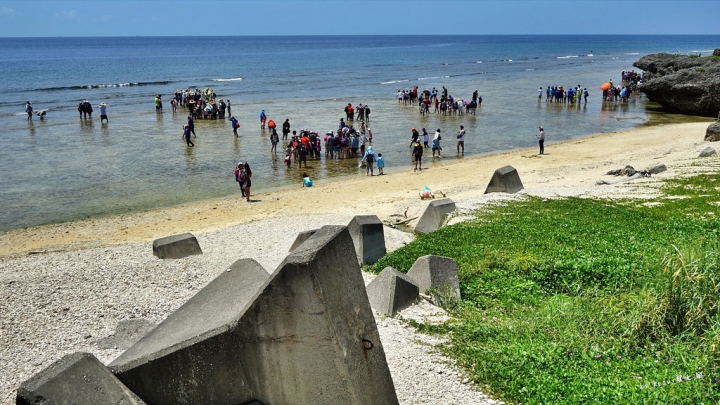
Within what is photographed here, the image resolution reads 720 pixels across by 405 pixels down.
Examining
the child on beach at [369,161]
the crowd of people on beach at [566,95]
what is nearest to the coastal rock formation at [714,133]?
the child on beach at [369,161]

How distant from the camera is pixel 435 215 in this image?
16438 millimetres

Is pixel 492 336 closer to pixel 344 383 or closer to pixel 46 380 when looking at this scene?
pixel 344 383

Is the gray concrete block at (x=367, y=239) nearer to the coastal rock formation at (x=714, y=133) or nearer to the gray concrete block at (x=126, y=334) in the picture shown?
the gray concrete block at (x=126, y=334)

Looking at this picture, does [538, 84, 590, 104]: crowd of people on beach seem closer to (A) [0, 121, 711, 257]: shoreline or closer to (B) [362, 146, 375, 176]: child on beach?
(A) [0, 121, 711, 257]: shoreline

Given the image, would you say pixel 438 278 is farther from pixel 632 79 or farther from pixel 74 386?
pixel 632 79

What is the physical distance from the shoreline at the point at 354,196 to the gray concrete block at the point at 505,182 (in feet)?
1.80

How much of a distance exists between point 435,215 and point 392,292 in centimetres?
671

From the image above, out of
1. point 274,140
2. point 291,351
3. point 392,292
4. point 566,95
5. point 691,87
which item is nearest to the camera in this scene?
point 291,351

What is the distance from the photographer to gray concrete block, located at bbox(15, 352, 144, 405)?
5.79 meters

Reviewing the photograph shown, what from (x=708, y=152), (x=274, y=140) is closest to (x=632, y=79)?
(x=708, y=152)

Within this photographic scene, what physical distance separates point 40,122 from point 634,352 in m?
42.6

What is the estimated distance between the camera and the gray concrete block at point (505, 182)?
1969 centimetres

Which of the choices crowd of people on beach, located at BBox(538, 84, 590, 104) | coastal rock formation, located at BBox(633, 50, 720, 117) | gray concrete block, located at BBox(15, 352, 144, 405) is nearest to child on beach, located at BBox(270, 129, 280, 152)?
gray concrete block, located at BBox(15, 352, 144, 405)

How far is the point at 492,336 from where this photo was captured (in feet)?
28.9
